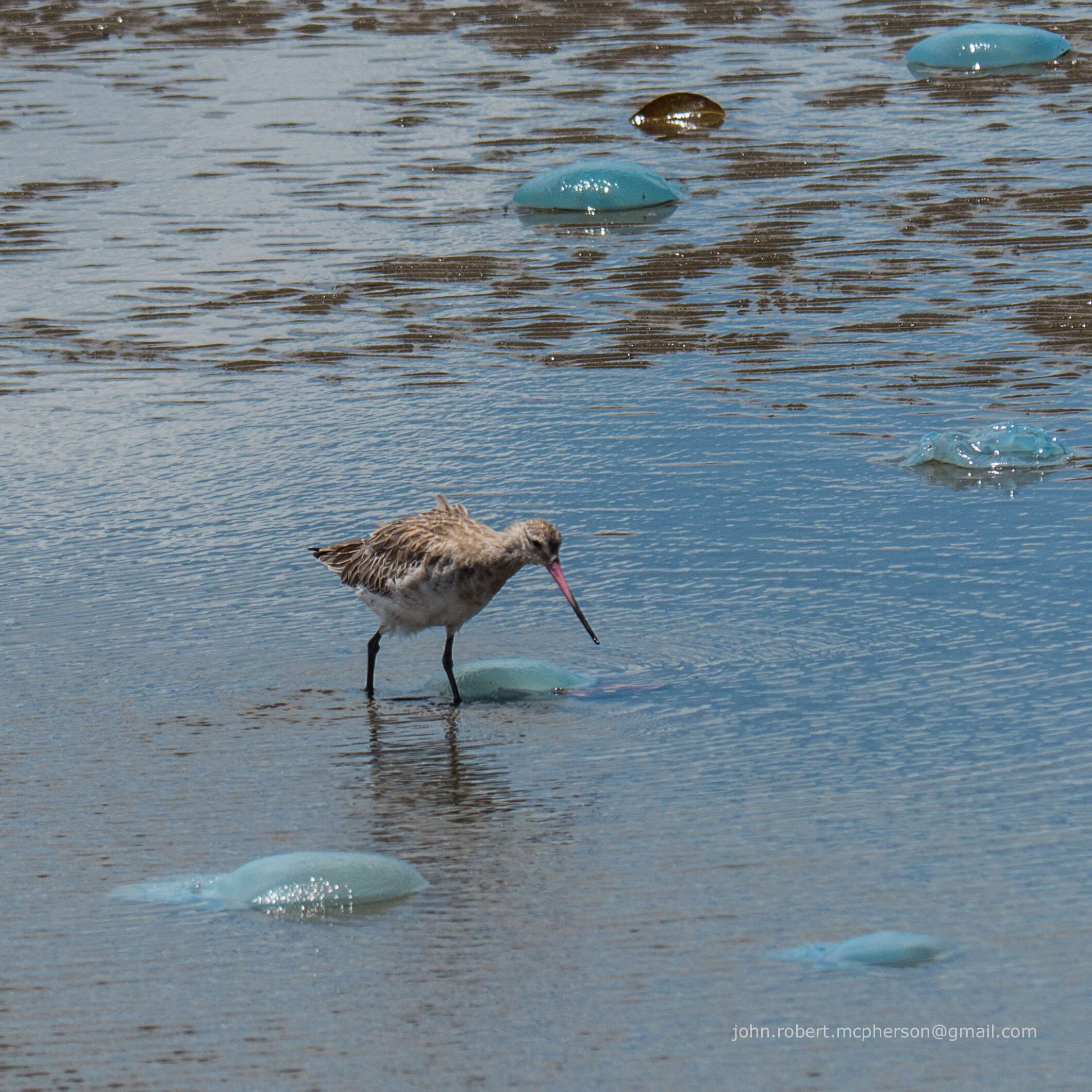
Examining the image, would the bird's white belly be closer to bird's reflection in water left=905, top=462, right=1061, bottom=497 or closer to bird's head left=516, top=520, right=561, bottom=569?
bird's head left=516, top=520, right=561, bottom=569

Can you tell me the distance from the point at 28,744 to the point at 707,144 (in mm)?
9722

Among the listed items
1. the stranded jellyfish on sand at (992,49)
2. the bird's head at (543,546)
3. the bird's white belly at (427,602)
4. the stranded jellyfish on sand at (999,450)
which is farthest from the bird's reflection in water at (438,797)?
the stranded jellyfish on sand at (992,49)

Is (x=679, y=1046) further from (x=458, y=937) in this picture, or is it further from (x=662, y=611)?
(x=662, y=611)

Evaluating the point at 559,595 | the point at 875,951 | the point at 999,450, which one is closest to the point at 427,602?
the point at 559,595

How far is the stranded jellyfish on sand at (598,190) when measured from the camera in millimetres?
13250

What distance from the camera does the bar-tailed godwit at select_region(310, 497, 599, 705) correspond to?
6.85 m

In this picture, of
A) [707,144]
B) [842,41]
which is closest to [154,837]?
[707,144]

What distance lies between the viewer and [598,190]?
1330cm

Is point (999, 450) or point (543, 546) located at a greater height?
point (543, 546)

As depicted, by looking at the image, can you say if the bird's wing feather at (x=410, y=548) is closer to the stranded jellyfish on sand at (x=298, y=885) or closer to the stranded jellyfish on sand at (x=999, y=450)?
the stranded jellyfish on sand at (x=298, y=885)

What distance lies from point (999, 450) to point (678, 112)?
774 centimetres

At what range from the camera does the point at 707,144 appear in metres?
14.9

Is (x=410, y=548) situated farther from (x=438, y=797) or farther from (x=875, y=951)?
(x=875, y=951)

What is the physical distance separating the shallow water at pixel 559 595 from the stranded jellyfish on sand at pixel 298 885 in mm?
66
